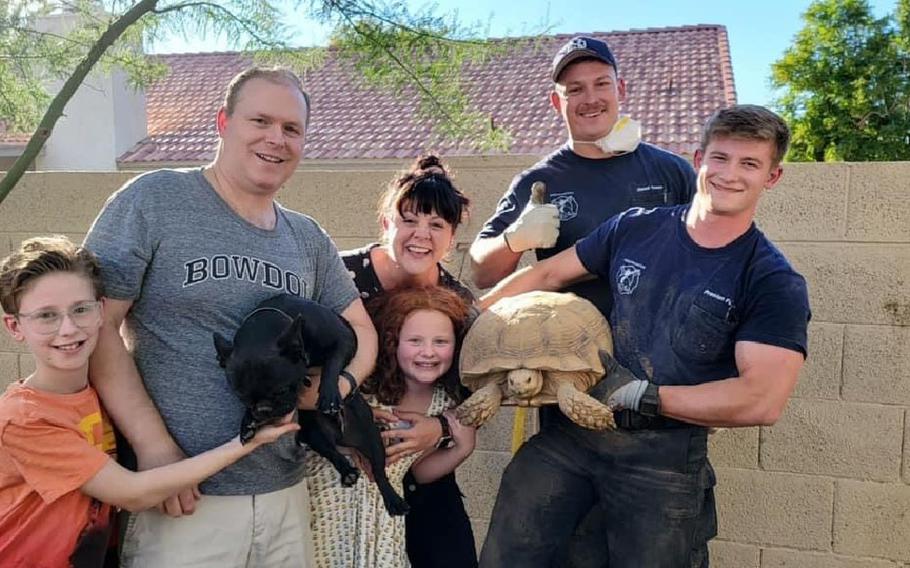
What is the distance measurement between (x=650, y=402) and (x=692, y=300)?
342 mm

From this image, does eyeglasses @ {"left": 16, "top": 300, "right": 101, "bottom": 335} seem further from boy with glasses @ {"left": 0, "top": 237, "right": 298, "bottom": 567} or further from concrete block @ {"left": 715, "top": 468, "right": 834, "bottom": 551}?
concrete block @ {"left": 715, "top": 468, "right": 834, "bottom": 551}

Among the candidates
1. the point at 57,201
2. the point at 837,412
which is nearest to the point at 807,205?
the point at 837,412

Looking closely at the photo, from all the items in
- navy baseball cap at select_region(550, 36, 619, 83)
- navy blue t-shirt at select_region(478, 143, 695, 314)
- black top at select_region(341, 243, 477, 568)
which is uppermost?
navy baseball cap at select_region(550, 36, 619, 83)

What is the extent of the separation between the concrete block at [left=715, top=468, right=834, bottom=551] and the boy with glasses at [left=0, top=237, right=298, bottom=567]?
2.47 metres

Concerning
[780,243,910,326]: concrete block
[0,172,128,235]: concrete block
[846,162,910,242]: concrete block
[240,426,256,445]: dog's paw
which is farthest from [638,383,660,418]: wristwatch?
[0,172,128,235]: concrete block

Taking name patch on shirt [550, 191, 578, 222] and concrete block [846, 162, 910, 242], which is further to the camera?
concrete block [846, 162, 910, 242]

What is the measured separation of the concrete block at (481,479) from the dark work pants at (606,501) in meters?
1.18

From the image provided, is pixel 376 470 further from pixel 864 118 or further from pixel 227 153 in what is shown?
pixel 864 118

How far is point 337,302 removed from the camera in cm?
244

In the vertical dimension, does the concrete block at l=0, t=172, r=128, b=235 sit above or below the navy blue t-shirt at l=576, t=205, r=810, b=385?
above

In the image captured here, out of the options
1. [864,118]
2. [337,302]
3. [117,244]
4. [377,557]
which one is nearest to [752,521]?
[377,557]

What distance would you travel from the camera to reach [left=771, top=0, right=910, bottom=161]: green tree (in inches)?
677

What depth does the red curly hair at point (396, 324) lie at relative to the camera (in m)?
2.59

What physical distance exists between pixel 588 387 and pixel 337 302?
891mm
